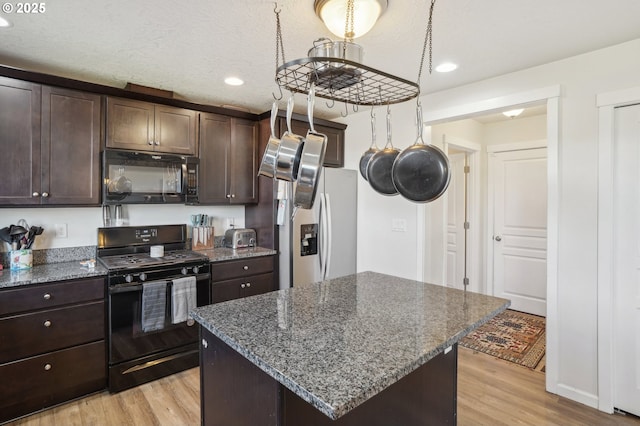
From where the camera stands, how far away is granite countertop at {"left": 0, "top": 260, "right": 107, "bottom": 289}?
7.14ft

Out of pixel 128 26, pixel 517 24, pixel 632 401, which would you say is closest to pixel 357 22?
pixel 517 24

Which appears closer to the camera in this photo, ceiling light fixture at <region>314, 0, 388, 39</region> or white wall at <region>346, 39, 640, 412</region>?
ceiling light fixture at <region>314, 0, 388, 39</region>

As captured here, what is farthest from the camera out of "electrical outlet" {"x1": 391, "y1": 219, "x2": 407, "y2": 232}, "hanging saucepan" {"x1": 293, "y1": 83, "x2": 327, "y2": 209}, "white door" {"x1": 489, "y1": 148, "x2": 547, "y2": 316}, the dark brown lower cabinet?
"white door" {"x1": 489, "y1": 148, "x2": 547, "y2": 316}

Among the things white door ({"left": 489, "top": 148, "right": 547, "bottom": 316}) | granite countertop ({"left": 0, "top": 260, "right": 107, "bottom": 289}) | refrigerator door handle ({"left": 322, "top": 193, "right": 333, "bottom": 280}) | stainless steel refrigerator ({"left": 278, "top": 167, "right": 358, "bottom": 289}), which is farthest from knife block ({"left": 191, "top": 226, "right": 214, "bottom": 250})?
white door ({"left": 489, "top": 148, "right": 547, "bottom": 316})

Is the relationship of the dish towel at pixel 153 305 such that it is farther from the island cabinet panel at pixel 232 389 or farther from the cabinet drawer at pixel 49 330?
the island cabinet panel at pixel 232 389

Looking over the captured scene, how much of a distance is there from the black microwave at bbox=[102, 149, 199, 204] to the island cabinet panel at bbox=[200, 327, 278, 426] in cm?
169

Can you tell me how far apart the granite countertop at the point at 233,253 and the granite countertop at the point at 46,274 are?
854 millimetres

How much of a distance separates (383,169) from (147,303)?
1999mm

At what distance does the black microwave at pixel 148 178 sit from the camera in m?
2.71

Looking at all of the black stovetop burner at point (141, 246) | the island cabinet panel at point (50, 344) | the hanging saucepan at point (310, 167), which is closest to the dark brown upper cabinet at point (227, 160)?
the black stovetop burner at point (141, 246)

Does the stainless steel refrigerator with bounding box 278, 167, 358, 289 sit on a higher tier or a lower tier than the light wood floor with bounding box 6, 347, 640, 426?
higher

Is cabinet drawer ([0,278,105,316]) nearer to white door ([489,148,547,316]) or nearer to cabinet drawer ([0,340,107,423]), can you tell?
cabinet drawer ([0,340,107,423])

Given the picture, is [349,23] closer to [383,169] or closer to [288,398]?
[383,169]

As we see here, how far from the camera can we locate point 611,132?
2246mm
